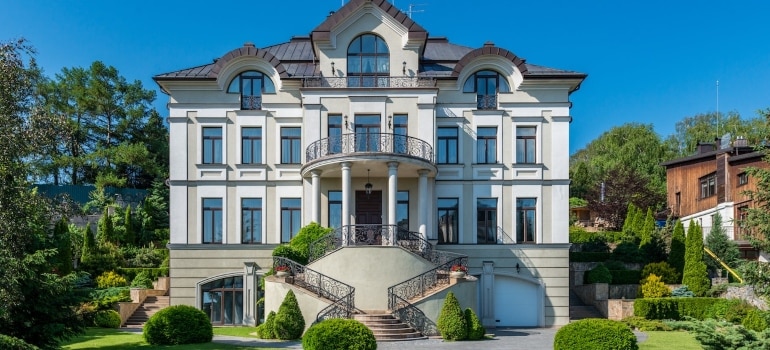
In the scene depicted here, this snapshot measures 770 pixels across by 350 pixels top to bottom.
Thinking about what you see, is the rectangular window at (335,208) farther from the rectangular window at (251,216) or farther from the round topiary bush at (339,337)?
the round topiary bush at (339,337)

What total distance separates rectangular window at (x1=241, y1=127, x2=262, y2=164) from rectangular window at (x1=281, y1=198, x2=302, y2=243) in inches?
79.6

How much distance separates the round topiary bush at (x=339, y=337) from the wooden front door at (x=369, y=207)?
10452 mm

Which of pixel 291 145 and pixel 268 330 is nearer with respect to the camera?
pixel 268 330

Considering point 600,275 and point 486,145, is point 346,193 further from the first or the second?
point 600,275

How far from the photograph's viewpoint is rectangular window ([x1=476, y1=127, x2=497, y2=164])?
28.0m

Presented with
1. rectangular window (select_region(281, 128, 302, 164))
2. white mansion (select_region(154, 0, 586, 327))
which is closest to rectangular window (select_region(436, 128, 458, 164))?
white mansion (select_region(154, 0, 586, 327))

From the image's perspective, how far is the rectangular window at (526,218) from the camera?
28.0 meters

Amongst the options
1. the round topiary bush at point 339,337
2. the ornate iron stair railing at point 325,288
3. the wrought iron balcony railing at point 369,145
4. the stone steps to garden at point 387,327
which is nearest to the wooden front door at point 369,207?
the wrought iron balcony railing at point 369,145

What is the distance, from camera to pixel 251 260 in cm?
2755

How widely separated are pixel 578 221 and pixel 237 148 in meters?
31.3

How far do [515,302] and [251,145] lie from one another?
12.2 metres

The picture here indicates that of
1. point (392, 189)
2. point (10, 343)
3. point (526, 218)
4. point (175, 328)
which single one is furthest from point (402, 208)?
point (10, 343)

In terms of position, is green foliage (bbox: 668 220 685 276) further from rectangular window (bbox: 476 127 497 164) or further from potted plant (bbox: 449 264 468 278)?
potted plant (bbox: 449 264 468 278)

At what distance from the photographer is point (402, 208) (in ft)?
91.4
